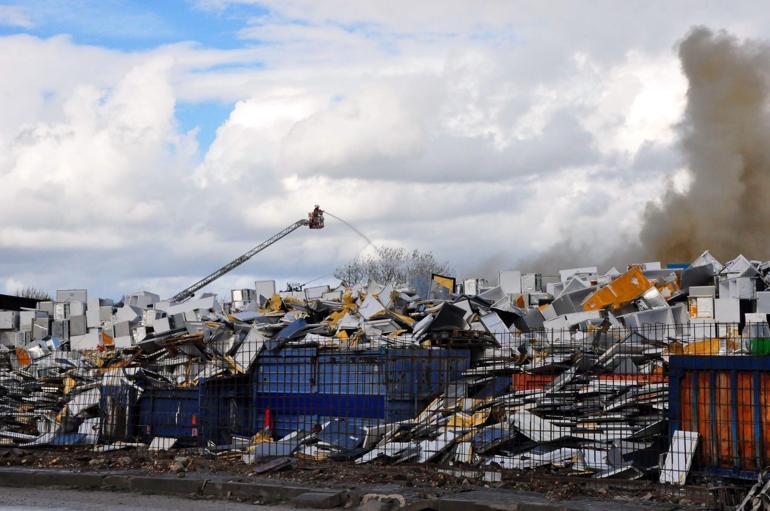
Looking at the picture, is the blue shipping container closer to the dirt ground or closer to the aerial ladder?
the dirt ground

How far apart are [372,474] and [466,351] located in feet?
9.08

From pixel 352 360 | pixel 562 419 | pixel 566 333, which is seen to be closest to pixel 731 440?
pixel 562 419

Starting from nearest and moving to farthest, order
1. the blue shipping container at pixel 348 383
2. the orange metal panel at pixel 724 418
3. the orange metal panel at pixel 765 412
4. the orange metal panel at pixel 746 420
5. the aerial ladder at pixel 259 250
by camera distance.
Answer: the orange metal panel at pixel 765 412 → the orange metal panel at pixel 746 420 → the orange metal panel at pixel 724 418 → the blue shipping container at pixel 348 383 → the aerial ladder at pixel 259 250

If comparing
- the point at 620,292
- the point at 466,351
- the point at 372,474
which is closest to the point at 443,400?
the point at 466,351

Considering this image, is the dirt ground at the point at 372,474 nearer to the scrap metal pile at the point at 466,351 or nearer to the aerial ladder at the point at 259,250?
the scrap metal pile at the point at 466,351

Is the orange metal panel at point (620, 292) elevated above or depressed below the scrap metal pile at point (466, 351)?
above

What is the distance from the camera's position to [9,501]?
11633mm

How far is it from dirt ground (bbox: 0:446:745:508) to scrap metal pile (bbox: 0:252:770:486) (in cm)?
37

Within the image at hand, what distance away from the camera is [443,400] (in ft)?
44.5

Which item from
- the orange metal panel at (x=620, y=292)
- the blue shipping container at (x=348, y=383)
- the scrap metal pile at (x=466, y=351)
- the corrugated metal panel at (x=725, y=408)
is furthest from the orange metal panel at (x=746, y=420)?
the orange metal panel at (x=620, y=292)

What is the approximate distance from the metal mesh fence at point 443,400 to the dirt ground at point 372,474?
0.29 meters

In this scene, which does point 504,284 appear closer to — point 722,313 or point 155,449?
point 722,313

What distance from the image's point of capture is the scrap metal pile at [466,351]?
1255 cm

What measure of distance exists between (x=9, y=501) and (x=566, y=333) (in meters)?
8.02
